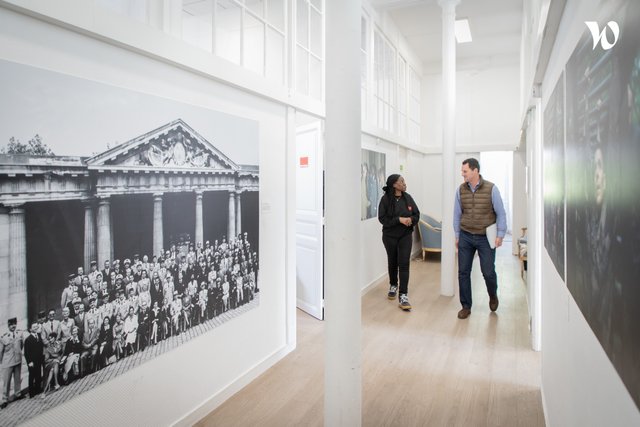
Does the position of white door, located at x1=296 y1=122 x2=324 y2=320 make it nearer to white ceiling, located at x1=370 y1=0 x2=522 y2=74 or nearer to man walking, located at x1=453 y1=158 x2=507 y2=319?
man walking, located at x1=453 y1=158 x2=507 y2=319

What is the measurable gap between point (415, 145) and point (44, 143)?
7932 millimetres

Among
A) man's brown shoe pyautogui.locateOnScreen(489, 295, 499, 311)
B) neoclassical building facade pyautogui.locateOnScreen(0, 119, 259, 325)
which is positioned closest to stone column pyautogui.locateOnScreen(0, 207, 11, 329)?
neoclassical building facade pyautogui.locateOnScreen(0, 119, 259, 325)

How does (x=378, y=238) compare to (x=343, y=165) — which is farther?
(x=378, y=238)

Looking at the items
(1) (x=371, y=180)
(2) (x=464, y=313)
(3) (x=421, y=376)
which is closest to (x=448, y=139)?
(1) (x=371, y=180)

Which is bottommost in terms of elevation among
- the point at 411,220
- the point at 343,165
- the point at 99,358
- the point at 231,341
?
the point at 231,341

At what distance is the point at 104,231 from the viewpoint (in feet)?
6.93

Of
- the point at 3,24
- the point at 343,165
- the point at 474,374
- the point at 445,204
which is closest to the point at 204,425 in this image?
the point at 343,165

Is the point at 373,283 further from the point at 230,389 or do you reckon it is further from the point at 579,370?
the point at 579,370

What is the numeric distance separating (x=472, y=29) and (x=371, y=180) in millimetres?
3853

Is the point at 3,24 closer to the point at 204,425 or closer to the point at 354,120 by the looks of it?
the point at 354,120

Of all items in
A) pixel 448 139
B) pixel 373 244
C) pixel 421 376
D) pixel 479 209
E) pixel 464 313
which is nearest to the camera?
pixel 421 376

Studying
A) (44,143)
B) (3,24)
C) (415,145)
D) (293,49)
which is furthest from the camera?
(415,145)

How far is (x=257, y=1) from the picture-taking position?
11.3 feet

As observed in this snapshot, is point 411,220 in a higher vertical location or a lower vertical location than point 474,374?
higher
